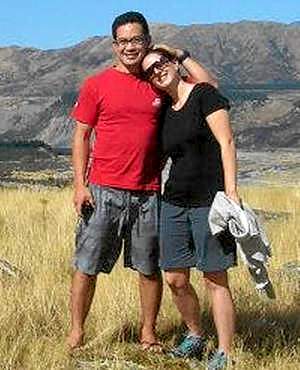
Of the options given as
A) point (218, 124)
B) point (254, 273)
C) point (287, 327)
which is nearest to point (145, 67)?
point (218, 124)

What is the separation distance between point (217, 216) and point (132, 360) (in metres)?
1.06

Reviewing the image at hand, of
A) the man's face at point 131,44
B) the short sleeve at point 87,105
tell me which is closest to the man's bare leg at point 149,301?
the short sleeve at point 87,105

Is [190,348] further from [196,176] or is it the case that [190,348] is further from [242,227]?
[196,176]

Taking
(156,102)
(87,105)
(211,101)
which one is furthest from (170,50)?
(87,105)

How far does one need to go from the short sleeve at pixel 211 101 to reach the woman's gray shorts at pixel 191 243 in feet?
1.96

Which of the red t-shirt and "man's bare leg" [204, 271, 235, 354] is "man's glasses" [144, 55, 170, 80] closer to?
the red t-shirt

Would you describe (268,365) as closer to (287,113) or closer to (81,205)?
(81,205)

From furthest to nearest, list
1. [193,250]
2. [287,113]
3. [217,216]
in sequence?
[287,113], [193,250], [217,216]

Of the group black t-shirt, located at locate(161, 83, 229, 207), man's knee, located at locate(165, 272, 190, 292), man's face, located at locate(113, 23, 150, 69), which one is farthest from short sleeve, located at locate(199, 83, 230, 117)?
man's knee, located at locate(165, 272, 190, 292)

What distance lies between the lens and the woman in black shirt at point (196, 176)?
5441 millimetres

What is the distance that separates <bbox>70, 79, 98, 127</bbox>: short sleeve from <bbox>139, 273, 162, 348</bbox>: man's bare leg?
109 cm

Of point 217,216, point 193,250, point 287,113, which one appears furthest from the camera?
point 287,113

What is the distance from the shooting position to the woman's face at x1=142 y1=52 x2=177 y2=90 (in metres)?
5.59

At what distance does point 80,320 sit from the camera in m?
6.05
